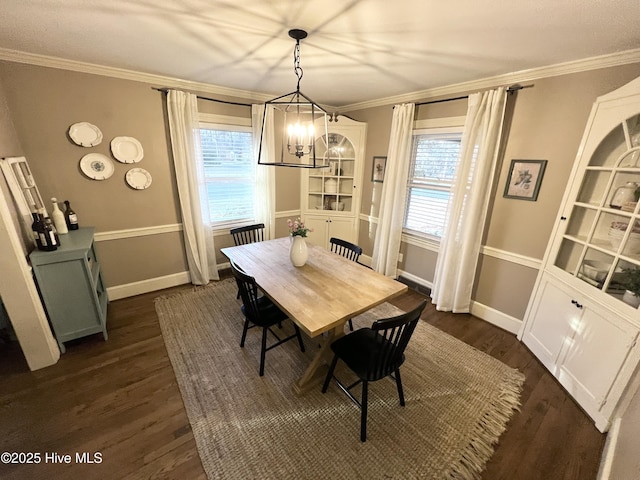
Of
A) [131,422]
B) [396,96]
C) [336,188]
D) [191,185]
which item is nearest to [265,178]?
[191,185]

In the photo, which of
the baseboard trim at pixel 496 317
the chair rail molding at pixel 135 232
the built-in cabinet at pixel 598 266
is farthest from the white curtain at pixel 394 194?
the chair rail molding at pixel 135 232

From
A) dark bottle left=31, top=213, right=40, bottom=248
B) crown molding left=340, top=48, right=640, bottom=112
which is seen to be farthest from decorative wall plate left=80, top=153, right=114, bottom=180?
crown molding left=340, top=48, right=640, bottom=112

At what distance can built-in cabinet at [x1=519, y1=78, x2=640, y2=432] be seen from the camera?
165cm

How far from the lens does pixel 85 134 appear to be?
8.16ft

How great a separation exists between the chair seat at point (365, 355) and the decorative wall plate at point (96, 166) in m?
2.91

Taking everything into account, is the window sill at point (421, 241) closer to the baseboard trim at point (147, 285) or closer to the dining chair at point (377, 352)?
the dining chair at point (377, 352)

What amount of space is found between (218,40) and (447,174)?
265 centimetres

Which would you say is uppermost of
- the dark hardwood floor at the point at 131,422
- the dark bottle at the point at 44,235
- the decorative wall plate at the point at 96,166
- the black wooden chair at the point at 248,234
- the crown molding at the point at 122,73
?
the crown molding at the point at 122,73

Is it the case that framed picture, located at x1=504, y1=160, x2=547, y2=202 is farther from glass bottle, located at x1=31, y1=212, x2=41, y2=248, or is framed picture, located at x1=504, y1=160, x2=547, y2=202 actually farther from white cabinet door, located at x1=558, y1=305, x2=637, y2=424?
glass bottle, located at x1=31, y1=212, x2=41, y2=248

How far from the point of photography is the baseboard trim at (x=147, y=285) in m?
2.99

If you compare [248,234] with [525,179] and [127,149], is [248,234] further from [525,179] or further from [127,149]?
[525,179]

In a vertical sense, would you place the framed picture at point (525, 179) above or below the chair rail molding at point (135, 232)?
above

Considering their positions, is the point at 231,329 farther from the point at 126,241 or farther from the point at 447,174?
the point at 447,174

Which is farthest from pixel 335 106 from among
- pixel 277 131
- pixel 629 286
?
pixel 629 286
